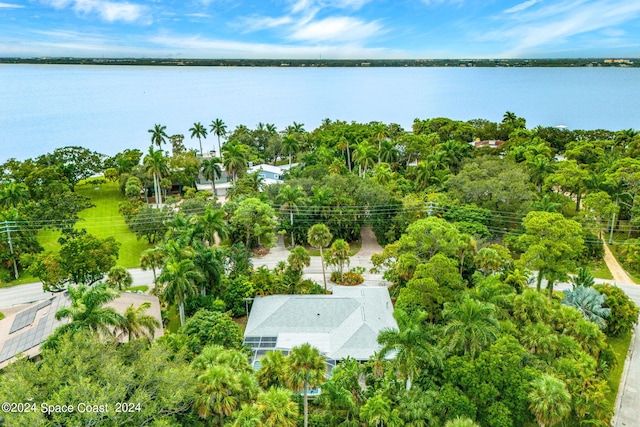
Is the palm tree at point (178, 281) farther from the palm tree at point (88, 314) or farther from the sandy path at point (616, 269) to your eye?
the sandy path at point (616, 269)

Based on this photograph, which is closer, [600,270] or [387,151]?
[600,270]

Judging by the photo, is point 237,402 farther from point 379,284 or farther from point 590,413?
point 379,284

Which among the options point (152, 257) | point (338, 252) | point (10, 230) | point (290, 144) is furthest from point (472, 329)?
point (290, 144)

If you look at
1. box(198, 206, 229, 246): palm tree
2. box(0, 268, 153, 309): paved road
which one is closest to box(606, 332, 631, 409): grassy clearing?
box(198, 206, 229, 246): palm tree

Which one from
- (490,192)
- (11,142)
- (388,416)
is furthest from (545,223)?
(11,142)

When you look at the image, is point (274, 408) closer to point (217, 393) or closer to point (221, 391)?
point (221, 391)

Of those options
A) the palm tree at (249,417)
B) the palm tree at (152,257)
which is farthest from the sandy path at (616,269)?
the palm tree at (152,257)

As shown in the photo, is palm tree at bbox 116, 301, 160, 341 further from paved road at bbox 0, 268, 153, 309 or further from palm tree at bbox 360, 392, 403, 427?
paved road at bbox 0, 268, 153, 309
